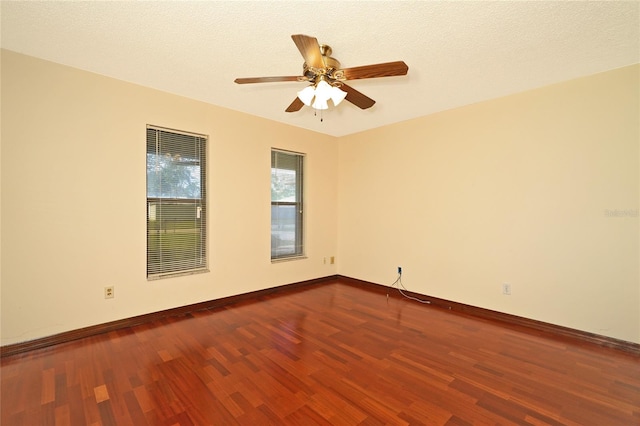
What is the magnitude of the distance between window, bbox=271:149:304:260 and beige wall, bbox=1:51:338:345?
600 mm

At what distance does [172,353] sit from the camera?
94.2 inches

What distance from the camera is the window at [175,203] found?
10.4ft

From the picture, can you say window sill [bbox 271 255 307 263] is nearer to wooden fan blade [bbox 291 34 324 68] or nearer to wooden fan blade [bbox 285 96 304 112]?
wooden fan blade [bbox 285 96 304 112]

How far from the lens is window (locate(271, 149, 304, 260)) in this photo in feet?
14.2

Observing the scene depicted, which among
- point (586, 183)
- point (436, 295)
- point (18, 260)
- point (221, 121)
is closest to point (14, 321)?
point (18, 260)

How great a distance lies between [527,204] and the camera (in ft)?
10.1

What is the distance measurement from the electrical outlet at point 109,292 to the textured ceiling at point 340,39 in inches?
83.5

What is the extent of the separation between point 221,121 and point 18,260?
→ 2.38 meters

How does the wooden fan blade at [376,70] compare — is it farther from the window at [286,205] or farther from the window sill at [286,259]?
the window sill at [286,259]

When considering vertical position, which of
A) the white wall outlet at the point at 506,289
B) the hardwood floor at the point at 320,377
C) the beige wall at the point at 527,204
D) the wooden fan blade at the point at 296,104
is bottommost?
the hardwood floor at the point at 320,377

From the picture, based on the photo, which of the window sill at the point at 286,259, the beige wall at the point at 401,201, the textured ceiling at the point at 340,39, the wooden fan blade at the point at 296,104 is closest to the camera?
the textured ceiling at the point at 340,39

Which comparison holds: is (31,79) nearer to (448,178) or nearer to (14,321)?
(14,321)

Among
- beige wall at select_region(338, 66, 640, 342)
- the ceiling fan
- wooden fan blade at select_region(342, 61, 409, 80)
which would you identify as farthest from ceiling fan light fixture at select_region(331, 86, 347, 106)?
beige wall at select_region(338, 66, 640, 342)

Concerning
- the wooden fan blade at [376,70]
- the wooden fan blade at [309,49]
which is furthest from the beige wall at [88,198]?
the wooden fan blade at [376,70]
